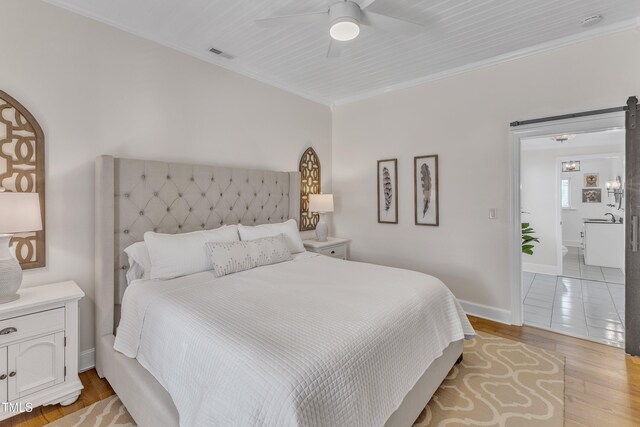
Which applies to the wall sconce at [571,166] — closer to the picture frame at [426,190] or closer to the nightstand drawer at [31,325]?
the picture frame at [426,190]

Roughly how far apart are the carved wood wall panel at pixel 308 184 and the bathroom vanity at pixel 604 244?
5.33 m

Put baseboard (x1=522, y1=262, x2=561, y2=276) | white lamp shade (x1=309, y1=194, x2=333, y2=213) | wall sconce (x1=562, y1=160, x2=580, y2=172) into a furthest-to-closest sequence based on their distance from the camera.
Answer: wall sconce (x1=562, y1=160, x2=580, y2=172) < baseboard (x1=522, y1=262, x2=561, y2=276) < white lamp shade (x1=309, y1=194, x2=333, y2=213)

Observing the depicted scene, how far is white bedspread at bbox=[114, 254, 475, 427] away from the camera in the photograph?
110 centimetres

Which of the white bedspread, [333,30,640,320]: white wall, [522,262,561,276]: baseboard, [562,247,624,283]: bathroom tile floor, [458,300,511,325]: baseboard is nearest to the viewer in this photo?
the white bedspread

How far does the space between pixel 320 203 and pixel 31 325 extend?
2.78 m

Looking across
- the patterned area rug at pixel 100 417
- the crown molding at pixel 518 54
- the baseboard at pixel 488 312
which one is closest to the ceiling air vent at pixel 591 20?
the crown molding at pixel 518 54

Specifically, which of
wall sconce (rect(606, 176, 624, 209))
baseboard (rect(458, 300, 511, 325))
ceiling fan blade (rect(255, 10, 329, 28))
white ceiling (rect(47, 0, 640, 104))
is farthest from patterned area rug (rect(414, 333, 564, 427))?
wall sconce (rect(606, 176, 624, 209))

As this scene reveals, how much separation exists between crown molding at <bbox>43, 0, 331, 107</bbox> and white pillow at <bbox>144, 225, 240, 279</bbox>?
167 centimetres

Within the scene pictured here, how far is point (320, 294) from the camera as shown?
188 cm

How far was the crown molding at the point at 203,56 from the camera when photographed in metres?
2.24

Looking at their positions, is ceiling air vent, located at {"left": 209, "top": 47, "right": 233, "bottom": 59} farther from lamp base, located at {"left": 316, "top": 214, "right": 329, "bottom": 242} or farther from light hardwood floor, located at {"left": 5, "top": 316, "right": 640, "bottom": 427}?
light hardwood floor, located at {"left": 5, "top": 316, "right": 640, "bottom": 427}

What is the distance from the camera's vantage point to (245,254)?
2465 mm

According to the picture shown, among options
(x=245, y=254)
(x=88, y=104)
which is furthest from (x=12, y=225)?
(x=245, y=254)

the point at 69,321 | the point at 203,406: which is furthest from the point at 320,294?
the point at 69,321
